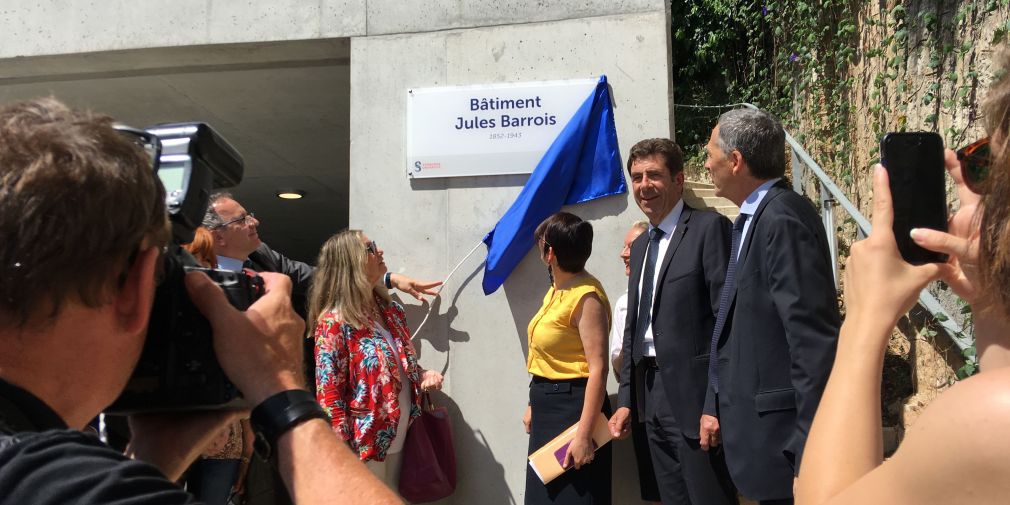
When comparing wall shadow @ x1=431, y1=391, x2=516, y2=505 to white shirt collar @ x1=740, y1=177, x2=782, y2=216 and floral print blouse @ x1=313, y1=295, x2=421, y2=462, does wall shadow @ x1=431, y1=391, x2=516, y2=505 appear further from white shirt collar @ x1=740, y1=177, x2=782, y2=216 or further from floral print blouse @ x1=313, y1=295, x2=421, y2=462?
white shirt collar @ x1=740, y1=177, x2=782, y2=216

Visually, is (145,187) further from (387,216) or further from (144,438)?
(387,216)

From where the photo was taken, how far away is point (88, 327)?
103cm

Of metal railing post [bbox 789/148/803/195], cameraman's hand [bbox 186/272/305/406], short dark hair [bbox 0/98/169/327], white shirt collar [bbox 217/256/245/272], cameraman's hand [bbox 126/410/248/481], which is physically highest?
metal railing post [bbox 789/148/803/195]

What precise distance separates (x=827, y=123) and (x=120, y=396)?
7.68m

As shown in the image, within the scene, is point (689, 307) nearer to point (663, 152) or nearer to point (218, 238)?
point (663, 152)

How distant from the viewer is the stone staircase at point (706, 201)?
6.27m

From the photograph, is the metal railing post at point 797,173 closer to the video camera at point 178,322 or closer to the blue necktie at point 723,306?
the blue necktie at point 723,306

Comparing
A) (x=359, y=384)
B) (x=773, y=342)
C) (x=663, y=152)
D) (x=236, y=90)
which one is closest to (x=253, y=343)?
(x=773, y=342)

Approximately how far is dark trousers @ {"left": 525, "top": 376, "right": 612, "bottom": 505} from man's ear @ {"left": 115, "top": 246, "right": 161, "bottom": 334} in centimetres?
313

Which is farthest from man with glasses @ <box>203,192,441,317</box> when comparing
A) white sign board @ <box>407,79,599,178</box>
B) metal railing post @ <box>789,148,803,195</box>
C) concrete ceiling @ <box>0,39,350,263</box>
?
metal railing post @ <box>789,148,803,195</box>

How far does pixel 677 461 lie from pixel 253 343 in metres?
2.83

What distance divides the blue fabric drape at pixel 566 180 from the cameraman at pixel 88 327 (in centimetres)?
367

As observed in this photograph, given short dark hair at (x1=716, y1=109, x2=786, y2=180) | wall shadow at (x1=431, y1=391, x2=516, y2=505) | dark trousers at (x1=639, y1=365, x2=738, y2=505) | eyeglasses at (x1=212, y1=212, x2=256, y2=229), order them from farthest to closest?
1. wall shadow at (x1=431, y1=391, x2=516, y2=505)
2. eyeglasses at (x1=212, y1=212, x2=256, y2=229)
3. dark trousers at (x1=639, y1=365, x2=738, y2=505)
4. short dark hair at (x1=716, y1=109, x2=786, y2=180)

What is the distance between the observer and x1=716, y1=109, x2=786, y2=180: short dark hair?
3273mm
